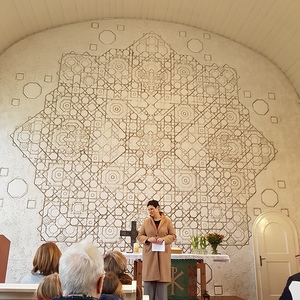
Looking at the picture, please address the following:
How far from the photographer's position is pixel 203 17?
25.2 feet

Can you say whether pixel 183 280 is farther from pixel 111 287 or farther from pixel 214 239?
pixel 111 287

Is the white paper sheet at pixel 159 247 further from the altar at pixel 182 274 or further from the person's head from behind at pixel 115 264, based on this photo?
the person's head from behind at pixel 115 264

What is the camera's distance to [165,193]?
267 inches

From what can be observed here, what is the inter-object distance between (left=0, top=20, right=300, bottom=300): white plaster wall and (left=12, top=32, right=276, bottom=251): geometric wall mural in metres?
0.15

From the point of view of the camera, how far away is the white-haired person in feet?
4.84

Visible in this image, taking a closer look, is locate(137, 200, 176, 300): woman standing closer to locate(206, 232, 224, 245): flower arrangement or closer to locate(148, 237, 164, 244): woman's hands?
locate(148, 237, 164, 244): woman's hands

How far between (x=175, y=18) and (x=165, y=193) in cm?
384

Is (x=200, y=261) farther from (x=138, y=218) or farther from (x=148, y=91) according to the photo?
(x=148, y=91)

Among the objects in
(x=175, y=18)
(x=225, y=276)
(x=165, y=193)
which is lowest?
(x=225, y=276)

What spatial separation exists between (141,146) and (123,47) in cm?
227

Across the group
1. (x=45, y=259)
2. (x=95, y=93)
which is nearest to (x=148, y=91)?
(x=95, y=93)

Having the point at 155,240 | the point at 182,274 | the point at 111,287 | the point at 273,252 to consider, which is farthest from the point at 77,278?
the point at 273,252

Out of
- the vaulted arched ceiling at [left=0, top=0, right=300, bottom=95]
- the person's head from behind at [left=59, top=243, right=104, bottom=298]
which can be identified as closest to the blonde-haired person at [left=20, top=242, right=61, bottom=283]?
the person's head from behind at [left=59, top=243, right=104, bottom=298]

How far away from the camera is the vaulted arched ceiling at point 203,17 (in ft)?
22.6
